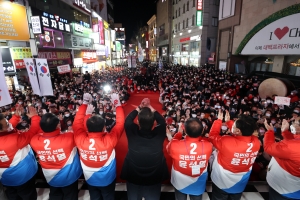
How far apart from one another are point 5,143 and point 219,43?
1012 inches

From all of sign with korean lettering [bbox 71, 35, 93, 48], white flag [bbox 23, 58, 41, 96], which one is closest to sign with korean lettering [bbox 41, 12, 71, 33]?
sign with korean lettering [bbox 71, 35, 93, 48]

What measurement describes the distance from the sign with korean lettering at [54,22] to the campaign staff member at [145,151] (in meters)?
17.0

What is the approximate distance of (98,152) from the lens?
2531 millimetres

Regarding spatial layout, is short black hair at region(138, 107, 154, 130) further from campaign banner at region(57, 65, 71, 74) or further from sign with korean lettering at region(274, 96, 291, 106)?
campaign banner at region(57, 65, 71, 74)

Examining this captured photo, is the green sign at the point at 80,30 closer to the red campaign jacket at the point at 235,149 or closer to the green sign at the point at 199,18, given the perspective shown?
the green sign at the point at 199,18

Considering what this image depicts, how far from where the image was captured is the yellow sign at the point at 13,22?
1144 cm

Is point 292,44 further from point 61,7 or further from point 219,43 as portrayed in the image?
point 61,7

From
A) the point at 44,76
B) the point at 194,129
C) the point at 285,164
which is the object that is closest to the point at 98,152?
the point at 194,129

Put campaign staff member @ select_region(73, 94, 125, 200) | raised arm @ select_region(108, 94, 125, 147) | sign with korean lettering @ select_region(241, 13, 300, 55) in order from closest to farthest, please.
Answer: campaign staff member @ select_region(73, 94, 125, 200) < raised arm @ select_region(108, 94, 125, 147) < sign with korean lettering @ select_region(241, 13, 300, 55)

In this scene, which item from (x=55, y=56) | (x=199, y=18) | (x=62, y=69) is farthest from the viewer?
(x=199, y=18)

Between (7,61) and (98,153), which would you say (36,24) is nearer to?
(7,61)

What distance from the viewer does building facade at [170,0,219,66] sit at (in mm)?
27203

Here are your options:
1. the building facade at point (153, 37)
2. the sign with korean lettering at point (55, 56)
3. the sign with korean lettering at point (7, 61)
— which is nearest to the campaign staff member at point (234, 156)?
the sign with korean lettering at point (7, 61)

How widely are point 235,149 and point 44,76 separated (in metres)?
6.85
